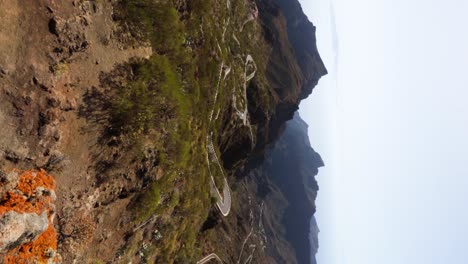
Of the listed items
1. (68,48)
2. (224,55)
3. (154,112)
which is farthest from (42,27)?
(224,55)

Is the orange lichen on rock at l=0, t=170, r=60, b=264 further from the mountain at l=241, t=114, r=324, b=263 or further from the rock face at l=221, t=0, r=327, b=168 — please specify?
the mountain at l=241, t=114, r=324, b=263

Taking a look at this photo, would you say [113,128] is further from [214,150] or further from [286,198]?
[286,198]

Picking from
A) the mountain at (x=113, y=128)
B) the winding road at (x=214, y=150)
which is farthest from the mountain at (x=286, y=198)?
the mountain at (x=113, y=128)

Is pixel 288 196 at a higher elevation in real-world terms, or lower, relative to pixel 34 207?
lower

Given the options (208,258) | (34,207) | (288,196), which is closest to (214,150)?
(208,258)

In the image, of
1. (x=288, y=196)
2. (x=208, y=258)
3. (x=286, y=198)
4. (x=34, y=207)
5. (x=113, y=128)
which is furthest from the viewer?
(x=288, y=196)

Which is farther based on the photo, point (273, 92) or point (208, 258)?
point (273, 92)
